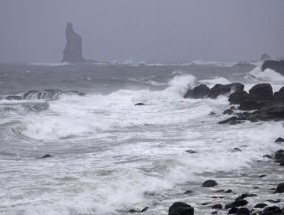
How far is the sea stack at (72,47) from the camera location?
5674 inches

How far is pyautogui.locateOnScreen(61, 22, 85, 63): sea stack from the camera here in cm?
14412

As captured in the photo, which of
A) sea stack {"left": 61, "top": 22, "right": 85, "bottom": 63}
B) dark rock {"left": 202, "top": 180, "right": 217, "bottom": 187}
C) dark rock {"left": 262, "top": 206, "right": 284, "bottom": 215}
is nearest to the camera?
dark rock {"left": 262, "top": 206, "right": 284, "bottom": 215}

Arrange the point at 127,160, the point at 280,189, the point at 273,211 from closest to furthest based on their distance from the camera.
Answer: the point at 273,211 → the point at 280,189 → the point at 127,160

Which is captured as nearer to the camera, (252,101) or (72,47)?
(252,101)

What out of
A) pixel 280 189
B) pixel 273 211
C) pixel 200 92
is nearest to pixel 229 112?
pixel 200 92

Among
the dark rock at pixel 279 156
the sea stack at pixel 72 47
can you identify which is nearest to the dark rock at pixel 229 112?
the dark rock at pixel 279 156

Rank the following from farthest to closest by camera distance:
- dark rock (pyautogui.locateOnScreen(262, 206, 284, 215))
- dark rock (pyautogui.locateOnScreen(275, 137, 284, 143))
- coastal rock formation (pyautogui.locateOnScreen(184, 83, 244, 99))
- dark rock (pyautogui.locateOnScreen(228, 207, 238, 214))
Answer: coastal rock formation (pyautogui.locateOnScreen(184, 83, 244, 99))
dark rock (pyautogui.locateOnScreen(275, 137, 284, 143))
dark rock (pyautogui.locateOnScreen(228, 207, 238, 214))
dark rock (pyautogui.locateOnScreen(262, 206, 284, 215))

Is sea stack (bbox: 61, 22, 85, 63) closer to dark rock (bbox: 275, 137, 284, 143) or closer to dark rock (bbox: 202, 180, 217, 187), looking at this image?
dark rock (bbox: 275, 137, 284, 143)

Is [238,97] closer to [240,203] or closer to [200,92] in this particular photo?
[200,92]

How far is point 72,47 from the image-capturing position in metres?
147

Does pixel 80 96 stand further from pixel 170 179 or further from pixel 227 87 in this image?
pixel 170 179

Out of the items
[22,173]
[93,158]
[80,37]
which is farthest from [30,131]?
[80,37]

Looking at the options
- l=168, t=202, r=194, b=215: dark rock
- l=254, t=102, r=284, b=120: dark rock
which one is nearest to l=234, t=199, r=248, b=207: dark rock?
l=168, t=202, r=194, b=215: dark rock

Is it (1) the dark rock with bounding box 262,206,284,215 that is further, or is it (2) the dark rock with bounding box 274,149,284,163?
(2) the dark rock with bounding box 274,149,284,163
